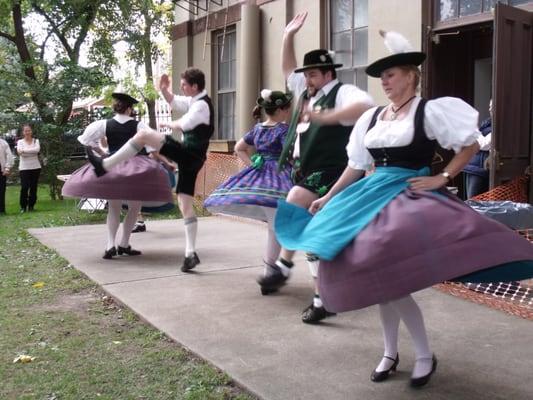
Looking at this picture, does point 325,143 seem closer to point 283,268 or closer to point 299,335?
point 283,268

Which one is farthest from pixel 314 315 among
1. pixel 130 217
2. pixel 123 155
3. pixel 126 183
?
pixel 130 217

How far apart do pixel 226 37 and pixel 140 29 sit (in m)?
11.5

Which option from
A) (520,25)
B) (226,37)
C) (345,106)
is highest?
(226,37)

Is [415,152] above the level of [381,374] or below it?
above

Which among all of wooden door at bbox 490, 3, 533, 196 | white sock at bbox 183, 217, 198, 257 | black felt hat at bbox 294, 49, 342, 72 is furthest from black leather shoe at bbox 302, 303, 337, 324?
wooden door at bbox 490, 3, 533, 196

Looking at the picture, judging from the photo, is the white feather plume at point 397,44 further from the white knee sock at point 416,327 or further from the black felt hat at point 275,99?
the black felt hat at point 275,99

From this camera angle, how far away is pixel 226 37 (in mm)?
12141

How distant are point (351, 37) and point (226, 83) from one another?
3797 millimetres

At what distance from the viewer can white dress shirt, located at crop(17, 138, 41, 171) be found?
42.8 feet

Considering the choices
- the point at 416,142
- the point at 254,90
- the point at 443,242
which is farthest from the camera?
the point at 254,90

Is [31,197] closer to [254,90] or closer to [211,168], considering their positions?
[211,168]

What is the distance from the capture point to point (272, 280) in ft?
17.7

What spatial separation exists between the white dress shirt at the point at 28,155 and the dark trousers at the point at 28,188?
0.10 m

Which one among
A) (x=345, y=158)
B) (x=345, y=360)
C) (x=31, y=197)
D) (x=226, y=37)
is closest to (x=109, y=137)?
(x=345, y=158)
